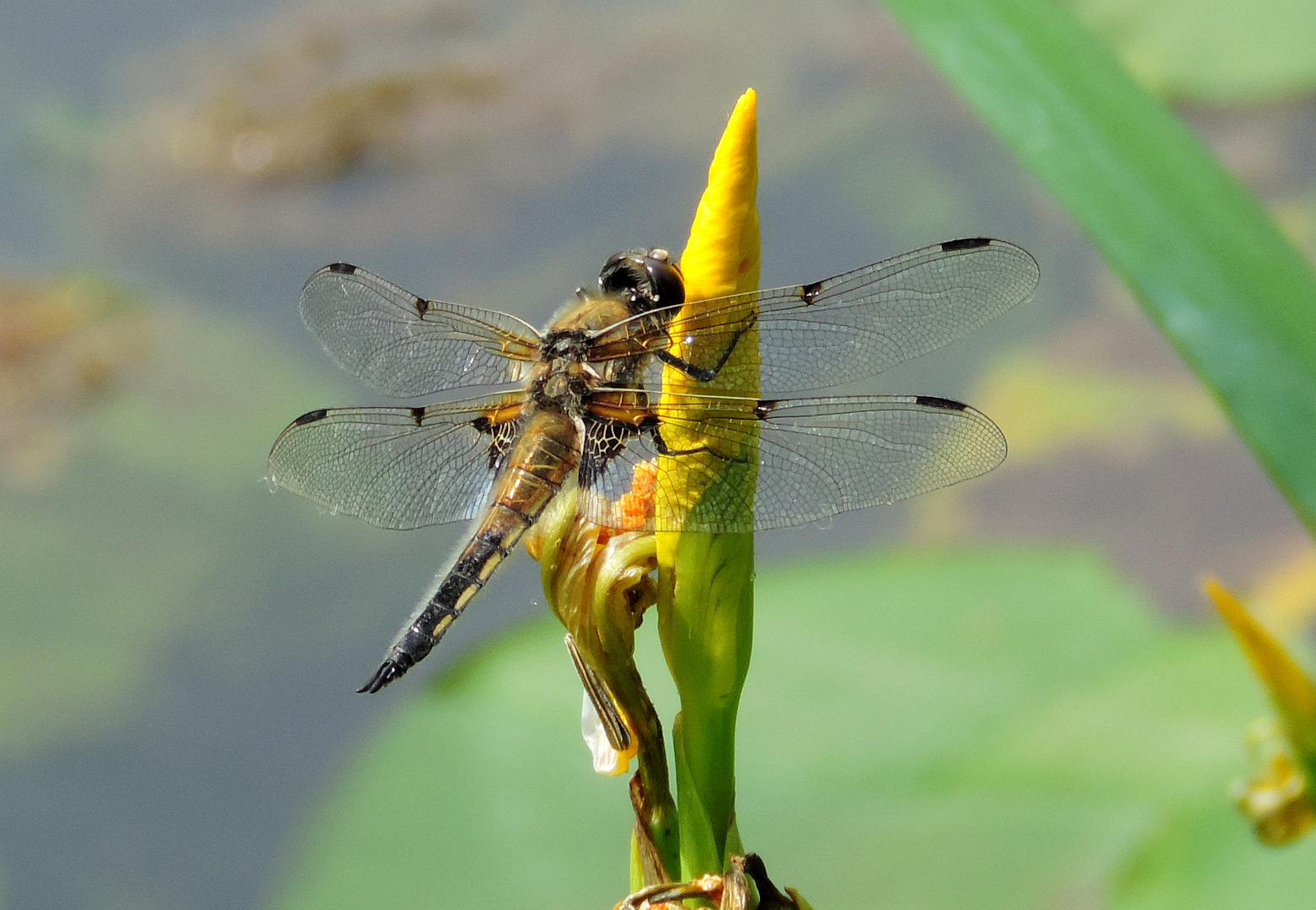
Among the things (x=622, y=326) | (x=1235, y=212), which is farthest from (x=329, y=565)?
(x=1235, y=212)

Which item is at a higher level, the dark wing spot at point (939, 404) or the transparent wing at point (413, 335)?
the transparent wing at point (413, 335)

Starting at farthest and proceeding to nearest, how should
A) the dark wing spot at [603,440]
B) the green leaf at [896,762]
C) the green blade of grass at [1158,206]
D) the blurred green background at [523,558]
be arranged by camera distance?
the blurred green background at [523,558] → the green leaf at [896,762] → the dark wing spot at [603,440] → the green blade of grass at [1158,206]

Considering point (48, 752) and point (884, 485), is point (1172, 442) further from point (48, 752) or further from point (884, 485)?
point (48, 752)

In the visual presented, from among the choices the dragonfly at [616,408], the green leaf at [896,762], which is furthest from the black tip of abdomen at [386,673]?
the green leaf at [896,762]

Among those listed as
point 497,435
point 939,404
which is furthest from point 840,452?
point 497,435

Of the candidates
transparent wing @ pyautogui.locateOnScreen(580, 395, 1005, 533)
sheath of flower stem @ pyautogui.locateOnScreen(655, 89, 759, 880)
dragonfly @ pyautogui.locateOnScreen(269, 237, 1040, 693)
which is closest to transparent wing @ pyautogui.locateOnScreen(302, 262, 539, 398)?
dragonfly @ pyautogui.locateOnScreen(269, 237, 1040, 693)

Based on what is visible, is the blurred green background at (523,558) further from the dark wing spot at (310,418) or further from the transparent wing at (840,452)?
the dark wing spot at (310,418)

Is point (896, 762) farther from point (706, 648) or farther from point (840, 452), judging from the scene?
point (706, 648)
